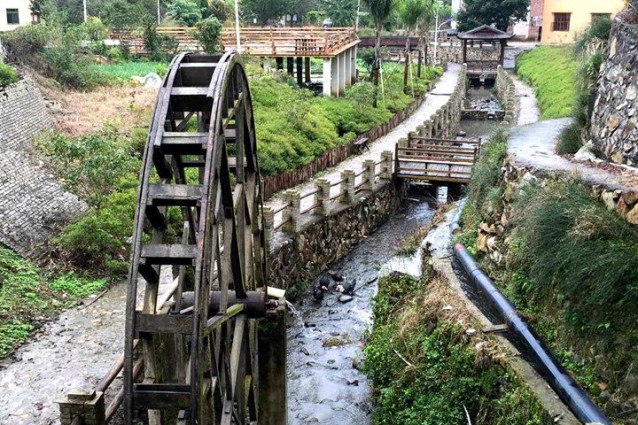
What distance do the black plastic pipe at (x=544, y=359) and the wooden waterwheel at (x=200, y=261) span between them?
3594mm

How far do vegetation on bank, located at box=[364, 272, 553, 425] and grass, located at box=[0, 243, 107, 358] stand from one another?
5.46 m

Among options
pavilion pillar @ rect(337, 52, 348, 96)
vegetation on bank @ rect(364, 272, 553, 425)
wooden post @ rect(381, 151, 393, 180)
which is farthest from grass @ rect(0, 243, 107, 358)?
pavilion pillar @ rect(337, 52, 348, 96)

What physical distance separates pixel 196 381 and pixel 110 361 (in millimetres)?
4831

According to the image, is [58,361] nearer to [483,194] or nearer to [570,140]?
[483,194]

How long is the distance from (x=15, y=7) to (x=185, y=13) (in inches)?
381

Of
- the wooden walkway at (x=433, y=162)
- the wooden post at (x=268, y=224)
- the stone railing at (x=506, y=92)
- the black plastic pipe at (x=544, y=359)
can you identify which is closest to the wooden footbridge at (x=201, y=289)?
the black plastic pipe at (x=544, y=359)

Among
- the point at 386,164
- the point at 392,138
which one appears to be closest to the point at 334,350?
the point at 386,164

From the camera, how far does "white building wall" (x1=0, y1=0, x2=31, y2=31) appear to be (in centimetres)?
3607

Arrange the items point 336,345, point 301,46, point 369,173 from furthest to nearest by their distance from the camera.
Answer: point 301,46, point 369,173, point 336,345

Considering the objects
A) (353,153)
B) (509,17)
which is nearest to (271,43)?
(353,153)

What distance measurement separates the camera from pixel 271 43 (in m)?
29.0

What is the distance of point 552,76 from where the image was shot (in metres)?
33.1

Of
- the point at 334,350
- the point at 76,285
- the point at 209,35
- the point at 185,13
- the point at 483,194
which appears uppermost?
the point at 185,13

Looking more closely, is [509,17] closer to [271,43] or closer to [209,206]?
[271,43]
